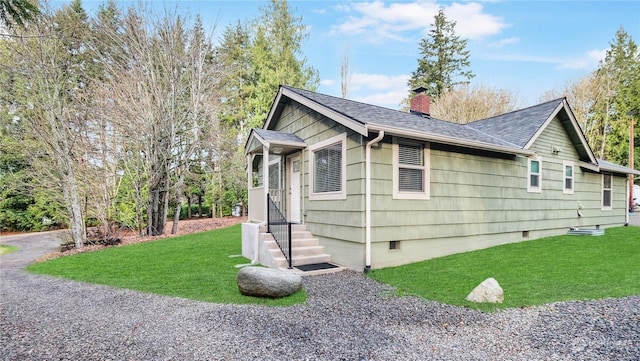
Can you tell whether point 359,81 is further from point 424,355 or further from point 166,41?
point 424,355

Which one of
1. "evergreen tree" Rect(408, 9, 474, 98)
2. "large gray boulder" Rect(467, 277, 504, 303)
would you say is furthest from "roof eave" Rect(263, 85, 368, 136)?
"evergreen tree" Rect(408, 9, 474, 98)

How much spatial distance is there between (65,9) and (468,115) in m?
23.1

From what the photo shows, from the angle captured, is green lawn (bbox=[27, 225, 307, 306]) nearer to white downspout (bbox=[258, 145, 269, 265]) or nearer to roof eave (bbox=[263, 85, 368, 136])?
white downspout (bbox=[258, 145, 269, 265])

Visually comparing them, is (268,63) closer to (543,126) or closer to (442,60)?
(442,60)

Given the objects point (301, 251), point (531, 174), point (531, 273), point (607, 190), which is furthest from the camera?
point (607, 190)

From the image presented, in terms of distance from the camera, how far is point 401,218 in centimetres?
700

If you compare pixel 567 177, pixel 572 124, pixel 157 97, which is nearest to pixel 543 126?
pixel 572 124

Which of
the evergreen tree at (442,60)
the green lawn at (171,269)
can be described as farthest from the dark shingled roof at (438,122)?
the evergreen tree at (442,60)

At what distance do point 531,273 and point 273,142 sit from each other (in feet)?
19.7

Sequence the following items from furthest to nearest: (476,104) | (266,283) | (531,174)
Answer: (476,104) < (531,174) < (266,283)

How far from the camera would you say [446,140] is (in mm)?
7121

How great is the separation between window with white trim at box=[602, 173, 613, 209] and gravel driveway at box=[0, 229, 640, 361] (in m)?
10.4

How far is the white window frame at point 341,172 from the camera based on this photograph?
23.2 feet

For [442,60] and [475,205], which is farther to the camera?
[442,60]
